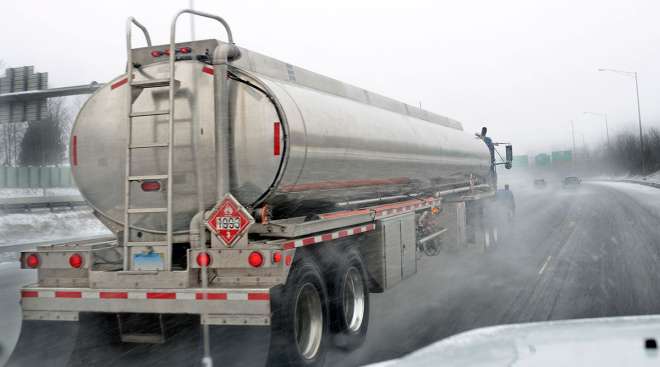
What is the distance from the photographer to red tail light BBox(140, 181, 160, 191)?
574 centimetres

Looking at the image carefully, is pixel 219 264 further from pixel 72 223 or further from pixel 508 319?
pixel 72 223

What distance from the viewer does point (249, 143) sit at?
18.7 ft

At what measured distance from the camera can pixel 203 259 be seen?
17.3 feet

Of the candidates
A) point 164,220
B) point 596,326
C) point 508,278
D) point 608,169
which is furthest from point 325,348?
point 608,169

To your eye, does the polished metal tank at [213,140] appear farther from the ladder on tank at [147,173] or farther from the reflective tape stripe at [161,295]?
the reflective tape stripe at [161,295]

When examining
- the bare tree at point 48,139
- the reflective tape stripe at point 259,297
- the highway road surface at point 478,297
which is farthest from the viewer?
the bare tree at point 48,139

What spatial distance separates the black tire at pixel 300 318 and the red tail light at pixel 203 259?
667mm

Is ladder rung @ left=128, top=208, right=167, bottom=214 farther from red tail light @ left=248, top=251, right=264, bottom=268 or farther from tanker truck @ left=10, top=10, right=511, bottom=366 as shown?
red tail light @ left=248, top=251, right=264, bottom=268

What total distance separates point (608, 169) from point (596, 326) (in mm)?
123173

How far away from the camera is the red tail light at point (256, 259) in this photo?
17.0 feet

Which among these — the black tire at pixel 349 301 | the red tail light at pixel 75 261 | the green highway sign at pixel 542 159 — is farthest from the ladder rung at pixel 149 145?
the green highway sign at pixel 542 159

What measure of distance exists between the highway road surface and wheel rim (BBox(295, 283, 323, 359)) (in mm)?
443

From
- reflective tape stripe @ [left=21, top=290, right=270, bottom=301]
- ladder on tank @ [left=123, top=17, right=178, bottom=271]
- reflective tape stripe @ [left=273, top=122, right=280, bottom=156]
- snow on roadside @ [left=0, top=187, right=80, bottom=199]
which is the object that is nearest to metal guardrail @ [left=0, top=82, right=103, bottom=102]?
ladder on tank @ [left=123, top=17, right=178, bottom=271]

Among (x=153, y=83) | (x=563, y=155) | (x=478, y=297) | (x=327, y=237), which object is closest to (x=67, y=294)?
(x=153, y=83)
